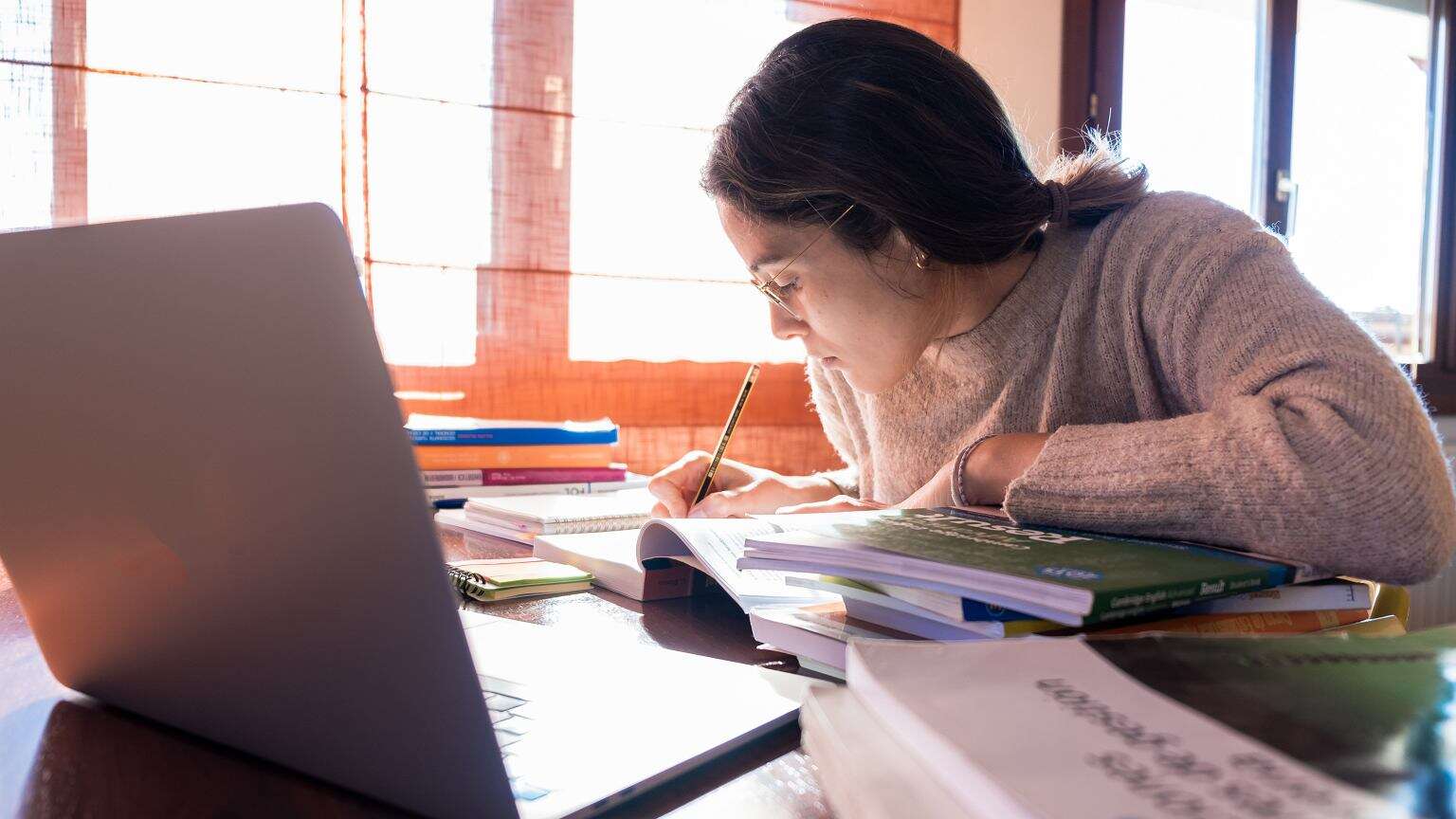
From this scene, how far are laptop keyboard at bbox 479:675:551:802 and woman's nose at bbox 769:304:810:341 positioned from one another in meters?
0.68

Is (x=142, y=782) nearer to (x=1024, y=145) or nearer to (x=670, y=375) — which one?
(x=1024, y=145)


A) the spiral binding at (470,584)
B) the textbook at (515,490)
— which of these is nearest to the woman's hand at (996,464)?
the spiral binding at (470,584)

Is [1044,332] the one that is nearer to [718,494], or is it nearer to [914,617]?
[718,494]

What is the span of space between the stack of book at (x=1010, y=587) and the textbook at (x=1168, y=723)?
0.25ft

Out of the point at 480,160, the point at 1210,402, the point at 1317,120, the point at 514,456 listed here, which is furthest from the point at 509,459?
the point at 1317,120

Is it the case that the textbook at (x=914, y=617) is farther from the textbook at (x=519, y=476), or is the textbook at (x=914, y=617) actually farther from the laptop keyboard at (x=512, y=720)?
the textbook at (x=519, y=476)

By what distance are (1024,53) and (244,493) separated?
2.38m

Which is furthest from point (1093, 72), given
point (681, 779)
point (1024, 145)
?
point (681, 779)

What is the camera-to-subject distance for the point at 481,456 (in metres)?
1.50

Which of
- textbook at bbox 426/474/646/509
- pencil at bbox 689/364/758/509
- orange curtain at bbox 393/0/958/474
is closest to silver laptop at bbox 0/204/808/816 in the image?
pencil at bbox 689/364/758/509

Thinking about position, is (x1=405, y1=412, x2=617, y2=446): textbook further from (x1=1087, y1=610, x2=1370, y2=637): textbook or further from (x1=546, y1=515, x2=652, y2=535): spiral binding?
(x1=1087, y1=610, x2=1370, y2=637): textbook

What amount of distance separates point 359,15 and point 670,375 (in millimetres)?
859

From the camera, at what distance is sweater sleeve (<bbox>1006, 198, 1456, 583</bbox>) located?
0.66 m

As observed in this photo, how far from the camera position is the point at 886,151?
965mm
